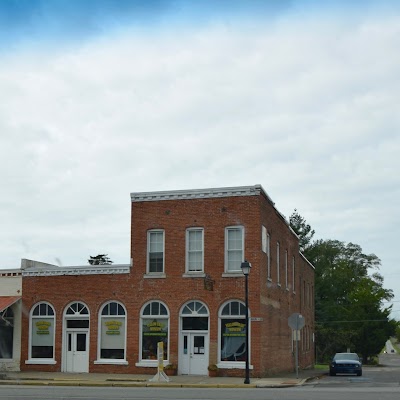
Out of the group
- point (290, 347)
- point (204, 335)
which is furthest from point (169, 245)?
point (290, 347)

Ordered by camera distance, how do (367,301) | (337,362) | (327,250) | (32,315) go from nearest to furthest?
(32,315) → (337,362) → (367,301) → (327,250)

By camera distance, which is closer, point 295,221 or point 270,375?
point 270,375

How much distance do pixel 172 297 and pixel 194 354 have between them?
283 centimetres

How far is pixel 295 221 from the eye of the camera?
3536 inches

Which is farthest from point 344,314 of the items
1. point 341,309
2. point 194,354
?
point 194,354

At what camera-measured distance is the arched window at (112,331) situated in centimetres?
3506

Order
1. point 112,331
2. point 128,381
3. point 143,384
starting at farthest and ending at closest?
point 112,331
point 128,381
point 143,384

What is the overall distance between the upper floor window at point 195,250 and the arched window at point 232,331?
235 centimetres

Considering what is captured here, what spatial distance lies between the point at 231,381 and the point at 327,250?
67519mm

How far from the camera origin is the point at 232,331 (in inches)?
1307

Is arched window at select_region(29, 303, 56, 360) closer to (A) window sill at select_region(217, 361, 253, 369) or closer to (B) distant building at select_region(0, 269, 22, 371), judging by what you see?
(B) distant building at select_region(0, 269, 22, 371)

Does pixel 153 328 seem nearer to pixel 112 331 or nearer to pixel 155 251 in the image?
pixel 112 331

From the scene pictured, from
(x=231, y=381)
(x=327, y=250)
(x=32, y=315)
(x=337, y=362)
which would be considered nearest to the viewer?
(x=231, y=381)

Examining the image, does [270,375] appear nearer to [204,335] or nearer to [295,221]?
[204,335]
